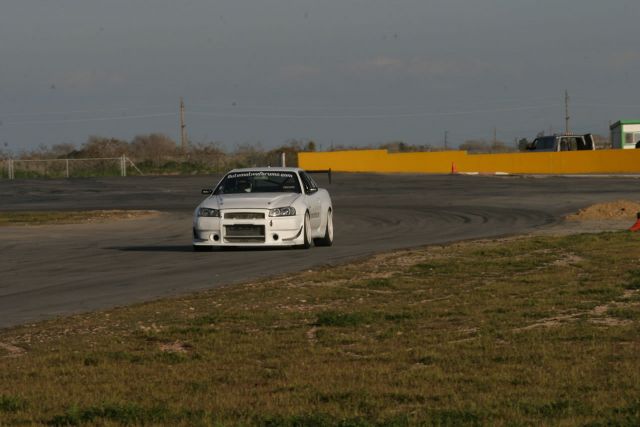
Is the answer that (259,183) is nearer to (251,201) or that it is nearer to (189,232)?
(251,201)

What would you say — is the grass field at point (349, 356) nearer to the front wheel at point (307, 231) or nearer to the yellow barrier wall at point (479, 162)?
the front wheel at point (307, 231)

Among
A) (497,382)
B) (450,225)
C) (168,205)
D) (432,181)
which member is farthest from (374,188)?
(497,382)

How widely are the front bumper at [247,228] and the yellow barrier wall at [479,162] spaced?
45.9 meters

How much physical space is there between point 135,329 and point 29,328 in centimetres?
112

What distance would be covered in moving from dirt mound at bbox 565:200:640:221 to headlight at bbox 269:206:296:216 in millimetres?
10572

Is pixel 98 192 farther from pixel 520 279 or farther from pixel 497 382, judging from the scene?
pixel 497 382

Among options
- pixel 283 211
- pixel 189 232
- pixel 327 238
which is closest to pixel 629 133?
pixel 189 232

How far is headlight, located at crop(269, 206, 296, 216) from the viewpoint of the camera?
20.6m

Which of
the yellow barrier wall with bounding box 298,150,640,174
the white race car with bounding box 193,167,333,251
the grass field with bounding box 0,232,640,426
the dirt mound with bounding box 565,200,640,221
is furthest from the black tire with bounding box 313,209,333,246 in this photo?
the yellow barrier wall with bounding box 298,150,640,174

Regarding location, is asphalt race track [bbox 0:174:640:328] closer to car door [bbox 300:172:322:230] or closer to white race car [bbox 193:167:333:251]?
white race car [bbox 193:167:333:251]

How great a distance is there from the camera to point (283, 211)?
20.7m

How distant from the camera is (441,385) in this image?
7.93 m

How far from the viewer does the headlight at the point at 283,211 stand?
Result: 67.5 ft

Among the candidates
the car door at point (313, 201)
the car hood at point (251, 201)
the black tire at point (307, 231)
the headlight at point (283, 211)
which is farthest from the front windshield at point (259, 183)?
the headlight at point (283, 211)
